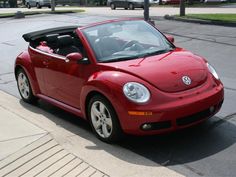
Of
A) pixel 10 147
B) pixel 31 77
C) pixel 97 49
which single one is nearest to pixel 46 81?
Answer: pixel 31 77

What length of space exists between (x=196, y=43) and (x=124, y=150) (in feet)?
27.5

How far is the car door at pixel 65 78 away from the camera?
19.8 ft

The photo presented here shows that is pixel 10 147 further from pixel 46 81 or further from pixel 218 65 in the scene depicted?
pixel 218 65

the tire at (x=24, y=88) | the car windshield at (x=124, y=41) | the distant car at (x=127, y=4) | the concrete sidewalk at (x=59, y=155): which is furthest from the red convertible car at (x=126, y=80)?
the distant car at (x=127, y=4)

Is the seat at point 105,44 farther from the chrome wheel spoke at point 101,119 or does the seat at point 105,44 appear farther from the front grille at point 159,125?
the front grille at point 159,125

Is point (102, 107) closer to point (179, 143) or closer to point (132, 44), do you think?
point (179, 143)

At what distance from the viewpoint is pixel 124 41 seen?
20.7 ft

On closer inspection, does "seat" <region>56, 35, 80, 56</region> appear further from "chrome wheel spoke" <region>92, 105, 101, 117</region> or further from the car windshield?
"chrome wheel spoke" <region>92, 105, 101, 117</region>

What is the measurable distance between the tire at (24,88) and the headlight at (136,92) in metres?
2.84

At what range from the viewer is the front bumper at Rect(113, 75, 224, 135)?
5.10 metres

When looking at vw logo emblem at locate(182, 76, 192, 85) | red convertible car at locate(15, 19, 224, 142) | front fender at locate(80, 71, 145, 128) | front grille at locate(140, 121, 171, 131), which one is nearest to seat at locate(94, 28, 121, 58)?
red convertible car at locate(15, 19, 224, 142)

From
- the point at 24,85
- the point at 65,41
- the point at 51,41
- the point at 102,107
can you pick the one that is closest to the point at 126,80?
the point at 102,107

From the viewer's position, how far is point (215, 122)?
6121 millimetres

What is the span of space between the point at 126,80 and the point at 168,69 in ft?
1.82
